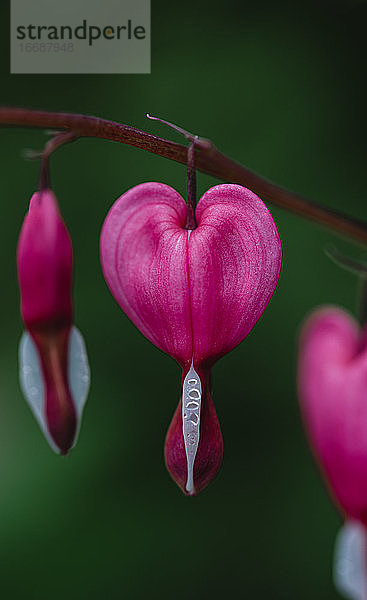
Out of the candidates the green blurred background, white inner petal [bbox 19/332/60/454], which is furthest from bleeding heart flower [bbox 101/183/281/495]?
the green blurred background

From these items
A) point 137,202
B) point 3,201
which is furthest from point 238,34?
point 137,202

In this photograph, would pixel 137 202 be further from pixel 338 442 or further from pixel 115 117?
pixel 115 117

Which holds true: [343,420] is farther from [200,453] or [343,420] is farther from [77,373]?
[77,373]

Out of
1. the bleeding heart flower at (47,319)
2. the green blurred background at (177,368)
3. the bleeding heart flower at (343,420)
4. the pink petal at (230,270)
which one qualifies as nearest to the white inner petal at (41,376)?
the bleeding heart flower at (47,319)

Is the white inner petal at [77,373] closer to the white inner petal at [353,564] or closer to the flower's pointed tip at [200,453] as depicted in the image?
the flower's pointed tip at [200,453]

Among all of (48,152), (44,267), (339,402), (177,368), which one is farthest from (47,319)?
(177,368)

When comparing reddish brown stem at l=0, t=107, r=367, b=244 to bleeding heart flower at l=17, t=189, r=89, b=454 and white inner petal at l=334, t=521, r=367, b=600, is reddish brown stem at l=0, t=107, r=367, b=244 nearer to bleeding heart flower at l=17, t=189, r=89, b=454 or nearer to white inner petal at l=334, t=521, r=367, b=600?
bleeding heart flower at l=17, t=189, r=89, b=454
